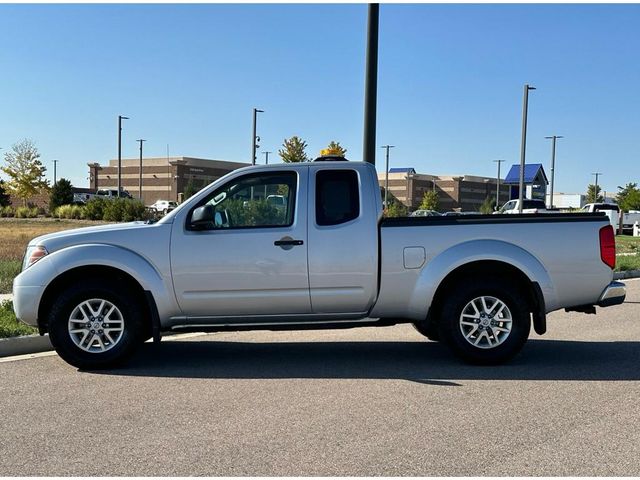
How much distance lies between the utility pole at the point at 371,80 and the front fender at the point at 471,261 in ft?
14.4

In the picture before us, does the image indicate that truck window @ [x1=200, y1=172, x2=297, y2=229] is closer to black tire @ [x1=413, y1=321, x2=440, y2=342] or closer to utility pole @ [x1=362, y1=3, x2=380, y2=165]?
black tire @ [x1=413, y1=321, x2=440, y2=342]

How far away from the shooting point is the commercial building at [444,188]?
4050 inches

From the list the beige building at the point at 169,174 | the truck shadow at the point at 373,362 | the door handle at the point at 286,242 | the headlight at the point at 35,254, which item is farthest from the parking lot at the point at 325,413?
the beige building at the point at 169,174

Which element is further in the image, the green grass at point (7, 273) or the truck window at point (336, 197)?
the green grass at point (7, 273)

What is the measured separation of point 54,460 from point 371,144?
24.9ft

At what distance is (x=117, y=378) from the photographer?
20.8 feet

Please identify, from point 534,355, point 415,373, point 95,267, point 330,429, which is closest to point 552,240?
point 534,355

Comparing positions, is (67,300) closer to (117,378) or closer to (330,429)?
(117,378)

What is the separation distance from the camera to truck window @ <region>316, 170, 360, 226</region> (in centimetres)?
674

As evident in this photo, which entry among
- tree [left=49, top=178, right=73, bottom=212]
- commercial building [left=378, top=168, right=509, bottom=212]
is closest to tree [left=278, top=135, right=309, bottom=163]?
tree [left=49, top=178, right=73, bottom=212]

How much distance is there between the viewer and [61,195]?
60.2m

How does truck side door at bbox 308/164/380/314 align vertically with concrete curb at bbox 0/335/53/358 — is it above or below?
above

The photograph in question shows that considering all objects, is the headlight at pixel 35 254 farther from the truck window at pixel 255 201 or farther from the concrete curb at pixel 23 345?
the truck window at pixel 255 201

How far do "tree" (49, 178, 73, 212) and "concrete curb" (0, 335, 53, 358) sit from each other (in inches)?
2151
